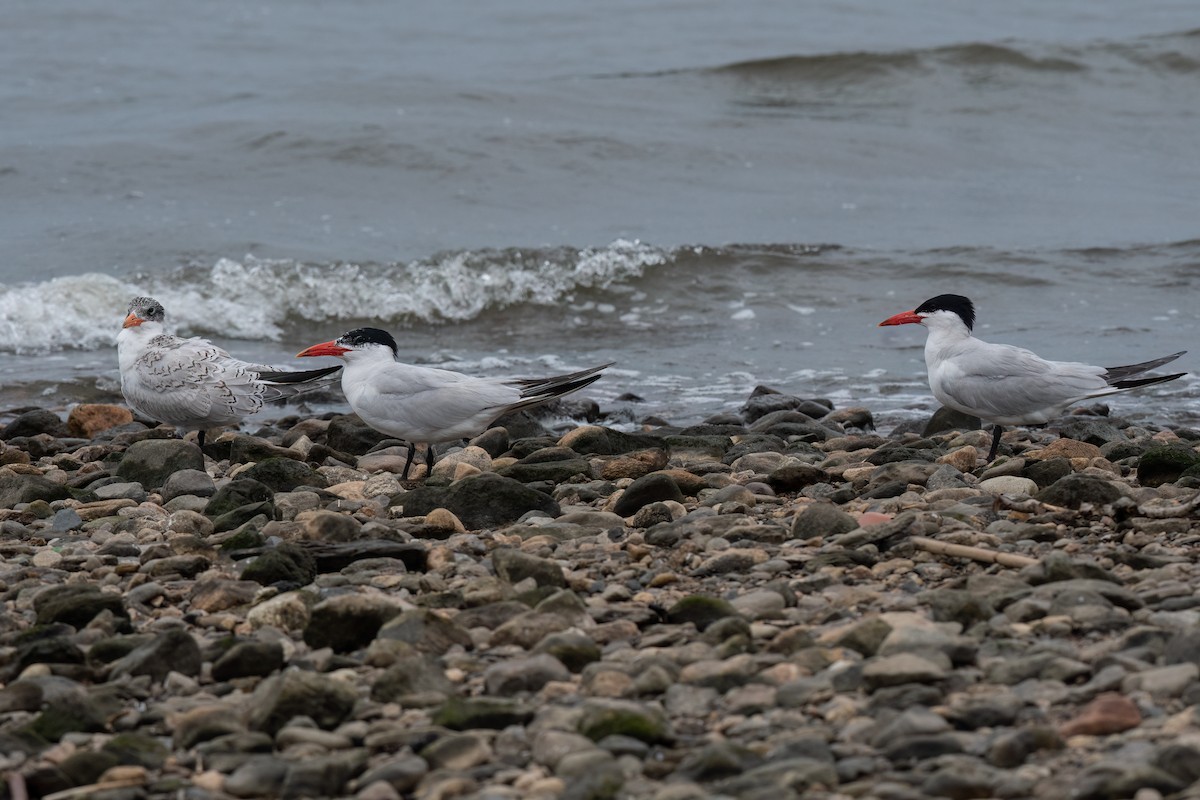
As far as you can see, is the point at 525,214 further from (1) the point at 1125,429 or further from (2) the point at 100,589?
(2) the point at 100,589

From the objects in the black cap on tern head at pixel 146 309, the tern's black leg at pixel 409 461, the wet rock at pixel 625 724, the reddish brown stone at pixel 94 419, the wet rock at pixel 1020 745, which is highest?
the black cap on tern head at pixel 146 309

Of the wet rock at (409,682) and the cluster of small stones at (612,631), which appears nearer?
the cluster of small stones at (612,631)

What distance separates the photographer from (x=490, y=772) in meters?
2.97

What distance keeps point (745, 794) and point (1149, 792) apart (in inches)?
28.0

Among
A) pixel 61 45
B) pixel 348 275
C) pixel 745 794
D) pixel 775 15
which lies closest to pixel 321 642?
pixel 745 794

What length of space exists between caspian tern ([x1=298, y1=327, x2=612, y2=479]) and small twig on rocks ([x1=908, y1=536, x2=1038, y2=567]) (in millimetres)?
2008

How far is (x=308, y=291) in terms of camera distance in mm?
11562

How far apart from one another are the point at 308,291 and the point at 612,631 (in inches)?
323

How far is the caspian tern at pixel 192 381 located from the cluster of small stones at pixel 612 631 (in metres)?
0.73

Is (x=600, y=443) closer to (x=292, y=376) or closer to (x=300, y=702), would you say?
(x=292, y=376)

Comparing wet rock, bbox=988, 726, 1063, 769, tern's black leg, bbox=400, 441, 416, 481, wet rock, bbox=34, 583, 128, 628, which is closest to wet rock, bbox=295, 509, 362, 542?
wet rock, bbox=34, 583, 128, 628

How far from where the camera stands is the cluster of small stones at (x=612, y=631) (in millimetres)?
2930

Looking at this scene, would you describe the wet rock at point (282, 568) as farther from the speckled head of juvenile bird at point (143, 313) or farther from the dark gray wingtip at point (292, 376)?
the speckled head of juvenile bird at point (143, 313)

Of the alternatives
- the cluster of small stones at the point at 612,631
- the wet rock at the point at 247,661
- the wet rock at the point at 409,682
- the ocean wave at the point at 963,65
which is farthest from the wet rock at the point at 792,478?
the ocean wave at the point at 963,65
